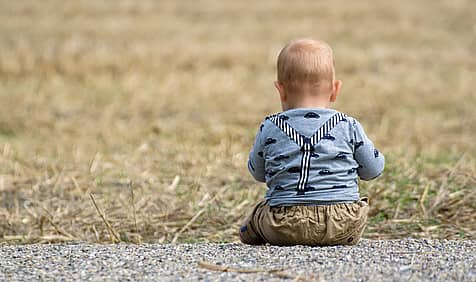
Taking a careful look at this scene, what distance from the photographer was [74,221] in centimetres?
592

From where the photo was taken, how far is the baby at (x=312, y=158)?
4.42 m

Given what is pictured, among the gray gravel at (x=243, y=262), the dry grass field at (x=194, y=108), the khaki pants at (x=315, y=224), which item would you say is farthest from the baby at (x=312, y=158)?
the dry grass field at (x=194, y=108)

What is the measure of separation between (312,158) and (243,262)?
71 centimetres

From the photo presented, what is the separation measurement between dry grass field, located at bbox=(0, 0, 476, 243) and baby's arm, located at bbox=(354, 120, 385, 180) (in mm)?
1179

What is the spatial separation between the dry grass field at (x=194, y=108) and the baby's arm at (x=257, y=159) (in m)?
1.09

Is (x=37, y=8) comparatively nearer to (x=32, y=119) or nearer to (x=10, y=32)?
(x=10, y=32)

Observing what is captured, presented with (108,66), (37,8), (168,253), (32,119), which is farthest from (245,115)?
(37,8)

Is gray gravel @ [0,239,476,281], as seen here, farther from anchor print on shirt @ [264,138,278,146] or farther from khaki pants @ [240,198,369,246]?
anchor print on shirt @ [264,138,278,146]

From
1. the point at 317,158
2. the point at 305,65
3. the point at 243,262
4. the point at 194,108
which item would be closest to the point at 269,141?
the point at 317,158

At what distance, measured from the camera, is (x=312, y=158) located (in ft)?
14.5

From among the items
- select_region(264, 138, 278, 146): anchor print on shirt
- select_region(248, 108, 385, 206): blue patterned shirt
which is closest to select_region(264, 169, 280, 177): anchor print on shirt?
select_region(248, 108, 385, 206): blue patterned shirt

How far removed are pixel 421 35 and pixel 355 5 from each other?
9.58 ft

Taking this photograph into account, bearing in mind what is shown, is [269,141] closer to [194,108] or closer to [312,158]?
[312,158]

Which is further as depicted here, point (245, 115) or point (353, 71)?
point (353, 71)
